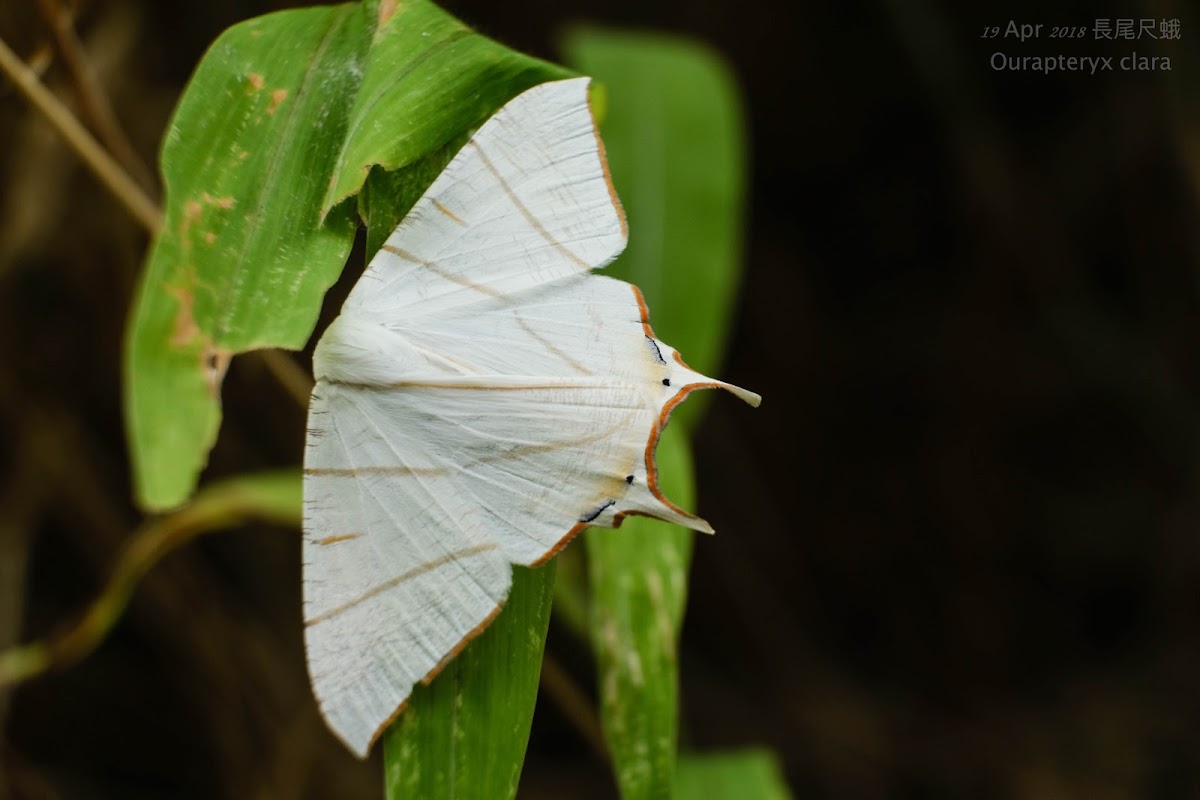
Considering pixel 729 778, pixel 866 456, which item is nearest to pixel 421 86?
pixel 729 778

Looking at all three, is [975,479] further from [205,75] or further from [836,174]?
[205,75]

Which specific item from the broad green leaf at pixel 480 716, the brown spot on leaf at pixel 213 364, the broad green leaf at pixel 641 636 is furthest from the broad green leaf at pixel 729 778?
the brown spot on leaf at pixel 213 364

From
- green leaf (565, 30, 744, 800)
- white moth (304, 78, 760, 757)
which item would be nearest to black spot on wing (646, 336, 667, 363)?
white moth (304, 78, 760, 757)

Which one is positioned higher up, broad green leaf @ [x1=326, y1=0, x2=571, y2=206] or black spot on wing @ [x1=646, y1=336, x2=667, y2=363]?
broad green leaf @ [x1=326, y1=0, x2=571, y2=206]

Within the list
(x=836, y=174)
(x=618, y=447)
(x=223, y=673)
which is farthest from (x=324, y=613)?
(x=836, y=174)

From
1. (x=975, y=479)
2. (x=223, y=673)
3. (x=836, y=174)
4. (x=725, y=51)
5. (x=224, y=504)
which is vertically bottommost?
(x=223, y=673)

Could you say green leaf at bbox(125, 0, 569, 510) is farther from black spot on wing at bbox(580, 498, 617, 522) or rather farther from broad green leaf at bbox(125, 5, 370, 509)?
black spot on wing at bbox(580, 498, 617, 522)
